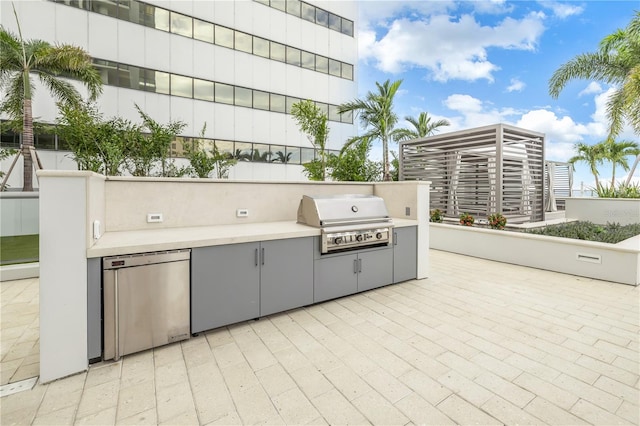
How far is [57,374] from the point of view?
2.06 meters

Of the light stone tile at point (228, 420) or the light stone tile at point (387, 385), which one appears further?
the light stone tile at point (387, 385)

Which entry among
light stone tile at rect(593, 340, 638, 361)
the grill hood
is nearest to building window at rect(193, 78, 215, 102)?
the grill hood

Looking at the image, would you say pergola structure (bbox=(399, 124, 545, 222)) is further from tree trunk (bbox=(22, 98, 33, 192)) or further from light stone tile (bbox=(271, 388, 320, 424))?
tree trunk (bbox=(22, 98, 33, 192))

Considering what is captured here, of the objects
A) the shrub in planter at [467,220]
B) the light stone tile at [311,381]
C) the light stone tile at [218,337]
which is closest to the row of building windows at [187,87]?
the shrub in planter at [467,220]

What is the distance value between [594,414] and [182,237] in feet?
10.0

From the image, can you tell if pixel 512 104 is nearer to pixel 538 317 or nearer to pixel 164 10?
pixel 538 317

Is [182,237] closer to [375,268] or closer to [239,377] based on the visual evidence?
[239,377]

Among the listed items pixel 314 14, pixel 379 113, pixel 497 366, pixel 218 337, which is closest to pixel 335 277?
pixel 218 337

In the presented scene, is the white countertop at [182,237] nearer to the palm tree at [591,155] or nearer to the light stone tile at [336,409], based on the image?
the light stone tile at [336,409]

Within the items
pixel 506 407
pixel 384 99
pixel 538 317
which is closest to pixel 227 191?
pixel 506 407

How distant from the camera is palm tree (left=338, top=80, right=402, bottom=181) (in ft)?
33.4

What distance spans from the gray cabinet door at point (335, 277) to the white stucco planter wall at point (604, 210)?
8.28 metres

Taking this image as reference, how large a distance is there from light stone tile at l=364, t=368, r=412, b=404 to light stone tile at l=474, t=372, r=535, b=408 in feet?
1.75

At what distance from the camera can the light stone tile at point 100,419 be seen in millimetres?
1651
